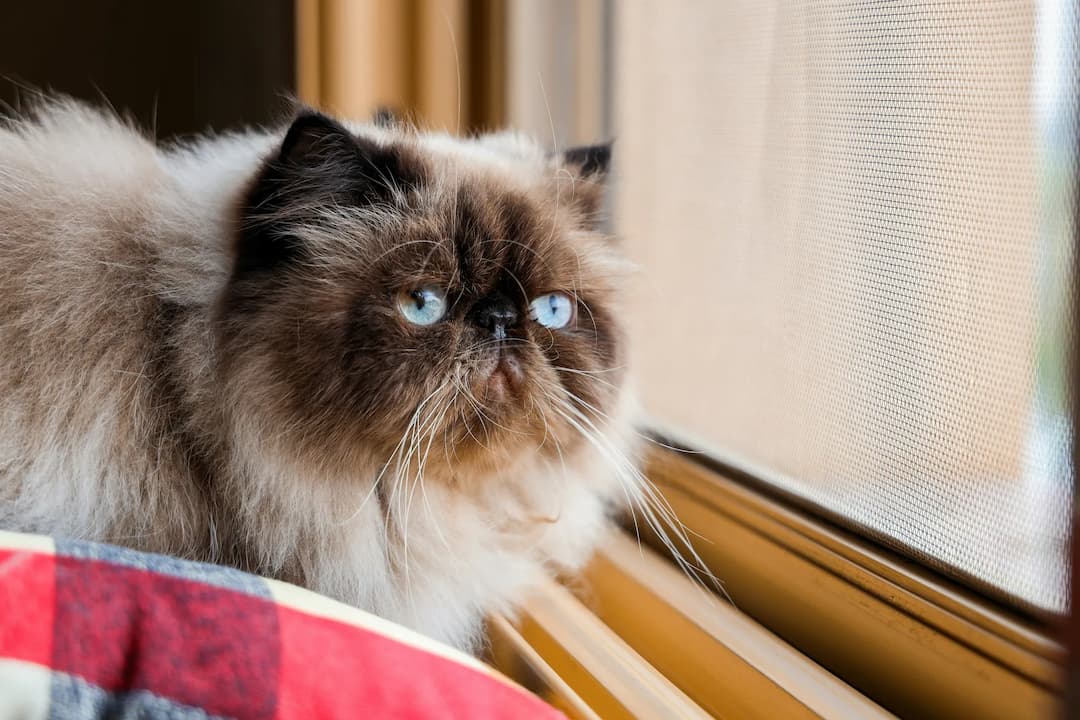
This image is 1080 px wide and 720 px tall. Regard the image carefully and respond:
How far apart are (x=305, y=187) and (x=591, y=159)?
39 cm

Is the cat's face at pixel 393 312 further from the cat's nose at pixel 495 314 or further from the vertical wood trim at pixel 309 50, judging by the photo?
the vertical wood trim at pixel 309 50

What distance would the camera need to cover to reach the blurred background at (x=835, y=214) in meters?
0.74

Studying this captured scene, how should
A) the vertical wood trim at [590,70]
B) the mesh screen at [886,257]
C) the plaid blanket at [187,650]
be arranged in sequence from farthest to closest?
the vertical wood trim at [590,70] < the mesh screen at [886,257] < the plaid blanket at [187,650]

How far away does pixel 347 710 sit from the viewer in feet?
2.17

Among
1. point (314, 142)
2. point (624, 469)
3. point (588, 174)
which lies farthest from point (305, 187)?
point (624, 469)

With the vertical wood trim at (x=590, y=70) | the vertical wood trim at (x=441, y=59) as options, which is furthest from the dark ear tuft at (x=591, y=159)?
the vertical wood trim at (x=441, y=59)

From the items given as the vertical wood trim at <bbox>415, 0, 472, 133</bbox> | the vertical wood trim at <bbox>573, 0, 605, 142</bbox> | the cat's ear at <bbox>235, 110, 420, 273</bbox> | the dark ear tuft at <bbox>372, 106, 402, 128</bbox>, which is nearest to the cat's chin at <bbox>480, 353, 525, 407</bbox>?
the cat's ear at <bbox>235, 110, 420, 273</bbox>

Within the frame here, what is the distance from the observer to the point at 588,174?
3.75 feet

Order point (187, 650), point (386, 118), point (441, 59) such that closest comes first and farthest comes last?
point (187, 650) < point (386, 118) < point (441, 59)

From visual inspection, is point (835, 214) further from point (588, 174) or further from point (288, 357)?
point (288, 357)

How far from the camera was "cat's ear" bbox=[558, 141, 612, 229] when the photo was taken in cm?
112

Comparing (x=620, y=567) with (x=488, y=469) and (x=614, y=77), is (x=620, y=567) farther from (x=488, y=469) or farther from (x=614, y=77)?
(x=614, y=77)

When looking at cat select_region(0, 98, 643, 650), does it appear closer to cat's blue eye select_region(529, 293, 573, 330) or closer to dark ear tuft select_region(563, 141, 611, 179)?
cat's blue eye select_region(529, 293, 573, 330)

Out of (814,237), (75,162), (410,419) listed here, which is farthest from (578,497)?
(75,162)
